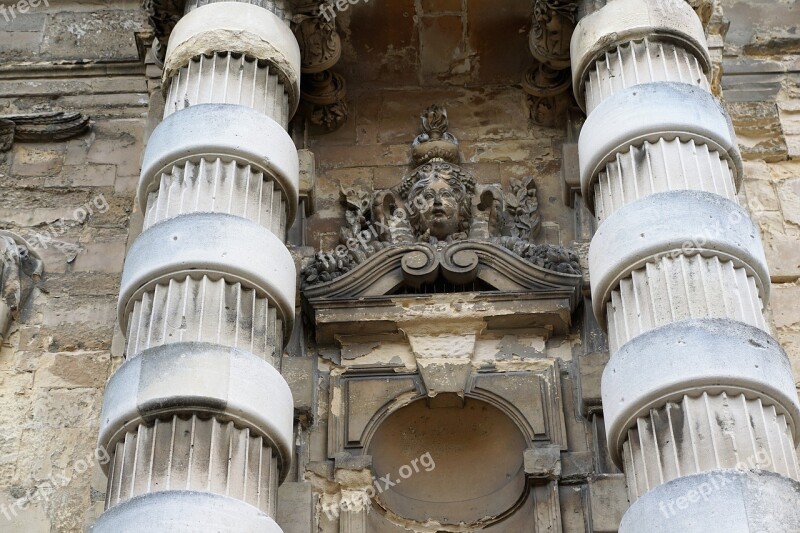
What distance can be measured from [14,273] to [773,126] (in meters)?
5.18

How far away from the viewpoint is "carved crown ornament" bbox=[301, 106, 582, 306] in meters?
9.09

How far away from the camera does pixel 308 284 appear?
9.11 metres

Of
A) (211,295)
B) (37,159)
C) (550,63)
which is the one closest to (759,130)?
(550,63)

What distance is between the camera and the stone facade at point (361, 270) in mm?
7219

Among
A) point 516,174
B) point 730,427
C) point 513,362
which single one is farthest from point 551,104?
point 730,427

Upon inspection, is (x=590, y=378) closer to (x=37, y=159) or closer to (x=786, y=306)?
(x=786, y=306)

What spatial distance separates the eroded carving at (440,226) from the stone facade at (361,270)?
0.02 m

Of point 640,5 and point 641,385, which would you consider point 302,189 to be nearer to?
point 640,5

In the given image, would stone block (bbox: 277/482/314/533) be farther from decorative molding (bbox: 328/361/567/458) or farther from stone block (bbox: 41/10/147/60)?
stone block (bbox: 41/10/147/60)

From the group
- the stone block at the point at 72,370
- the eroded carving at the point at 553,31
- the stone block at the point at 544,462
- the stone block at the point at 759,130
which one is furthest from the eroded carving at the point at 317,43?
the stone block at the point at 544,462

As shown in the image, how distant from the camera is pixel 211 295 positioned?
25.2ft

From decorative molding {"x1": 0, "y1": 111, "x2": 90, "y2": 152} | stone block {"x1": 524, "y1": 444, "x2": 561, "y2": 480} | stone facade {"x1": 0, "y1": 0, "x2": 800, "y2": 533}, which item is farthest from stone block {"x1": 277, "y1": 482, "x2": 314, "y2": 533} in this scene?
decorative molding {"x1": 0, "y1": 111, "x2": 90, "y2": 152}

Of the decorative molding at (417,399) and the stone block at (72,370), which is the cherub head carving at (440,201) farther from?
the stone block at (72,370)

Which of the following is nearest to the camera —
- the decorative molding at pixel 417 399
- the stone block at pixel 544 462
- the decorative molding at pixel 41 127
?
the stone block at pixel 544 462
